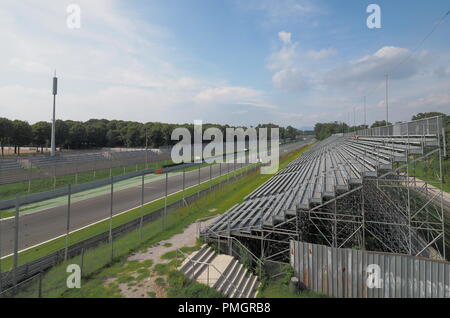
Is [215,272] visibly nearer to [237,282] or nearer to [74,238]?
[237,282]

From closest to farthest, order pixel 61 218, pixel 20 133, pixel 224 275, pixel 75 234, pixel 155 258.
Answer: pixel 224 275 < pixel 155 258 < pixel 75 234 < pixel 61 218 < pixel 20 133

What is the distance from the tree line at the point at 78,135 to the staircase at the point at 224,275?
45.8 meters

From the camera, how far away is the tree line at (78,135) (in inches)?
1954

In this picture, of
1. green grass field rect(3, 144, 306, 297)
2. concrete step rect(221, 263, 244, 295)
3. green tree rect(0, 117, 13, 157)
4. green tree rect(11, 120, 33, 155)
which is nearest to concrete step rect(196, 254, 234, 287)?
concrete step rect(221, 263, 244, 295)

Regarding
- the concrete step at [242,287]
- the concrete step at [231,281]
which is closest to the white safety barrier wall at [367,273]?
the concrete step at [242,287]

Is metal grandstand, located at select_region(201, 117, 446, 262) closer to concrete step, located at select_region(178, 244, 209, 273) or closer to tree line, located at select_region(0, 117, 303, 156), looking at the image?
concrete step, located at select_region(178, 244, 209, 273)

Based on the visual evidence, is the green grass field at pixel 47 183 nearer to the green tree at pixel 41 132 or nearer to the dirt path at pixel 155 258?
the dirt path at pixel 155 258

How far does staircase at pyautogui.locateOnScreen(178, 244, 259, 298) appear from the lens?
28.4 ft

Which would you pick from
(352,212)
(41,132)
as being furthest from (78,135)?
(352,212)

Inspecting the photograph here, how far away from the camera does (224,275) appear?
9195 mm

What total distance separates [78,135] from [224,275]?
69014mm

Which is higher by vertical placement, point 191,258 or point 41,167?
point 41,167
